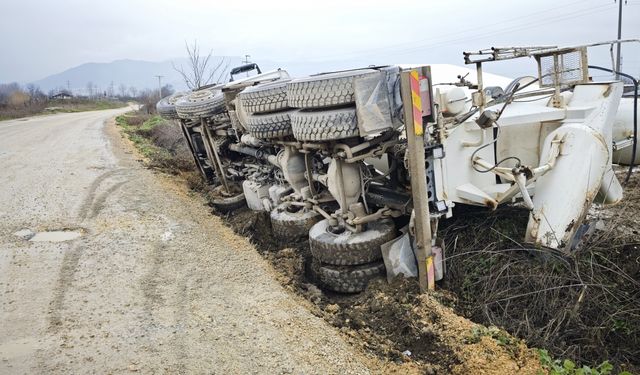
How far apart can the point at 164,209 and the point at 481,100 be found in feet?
14.0

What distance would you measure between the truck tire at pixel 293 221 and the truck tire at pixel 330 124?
1.41 m

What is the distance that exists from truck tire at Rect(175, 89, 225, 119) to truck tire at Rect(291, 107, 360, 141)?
3.92 m

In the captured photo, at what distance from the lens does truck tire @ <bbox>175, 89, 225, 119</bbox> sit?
766 cm

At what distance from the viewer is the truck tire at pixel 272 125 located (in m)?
4.66

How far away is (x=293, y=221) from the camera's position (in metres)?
5.32

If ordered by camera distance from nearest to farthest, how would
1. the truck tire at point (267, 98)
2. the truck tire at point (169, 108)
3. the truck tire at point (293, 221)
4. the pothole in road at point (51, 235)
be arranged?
1. the truck tire at point (267, 98)
2. the truck tire at point (293, 221)
3. the pothole in road at point (51, 235)
4. the truck tire at point (169, 108)

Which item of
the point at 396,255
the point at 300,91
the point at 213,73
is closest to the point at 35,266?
the point at 300,91

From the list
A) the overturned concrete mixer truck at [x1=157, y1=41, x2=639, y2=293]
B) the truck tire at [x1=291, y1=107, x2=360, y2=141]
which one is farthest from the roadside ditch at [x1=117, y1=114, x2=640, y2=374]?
the truck tire at [x1=291, y1=107, x2=360, y2=141]

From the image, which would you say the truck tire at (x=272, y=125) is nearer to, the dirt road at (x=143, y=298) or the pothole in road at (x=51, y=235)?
the dirt road at (x=143, y=298)

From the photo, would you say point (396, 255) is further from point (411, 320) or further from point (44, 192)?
point (44, 192)

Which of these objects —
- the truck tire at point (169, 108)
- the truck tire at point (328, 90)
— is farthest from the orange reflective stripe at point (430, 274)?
the truck tire at point (169, 108)

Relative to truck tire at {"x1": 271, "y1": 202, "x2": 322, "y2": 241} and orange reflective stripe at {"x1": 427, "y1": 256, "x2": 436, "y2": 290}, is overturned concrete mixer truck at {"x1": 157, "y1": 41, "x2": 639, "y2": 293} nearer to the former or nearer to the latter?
orange reflective stripe at {"x1": 427, "y1": 256, "x2": 436, "y2": 290}

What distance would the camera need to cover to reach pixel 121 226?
5867mm

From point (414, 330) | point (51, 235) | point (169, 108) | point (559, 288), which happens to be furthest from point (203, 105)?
point (559, 288)
